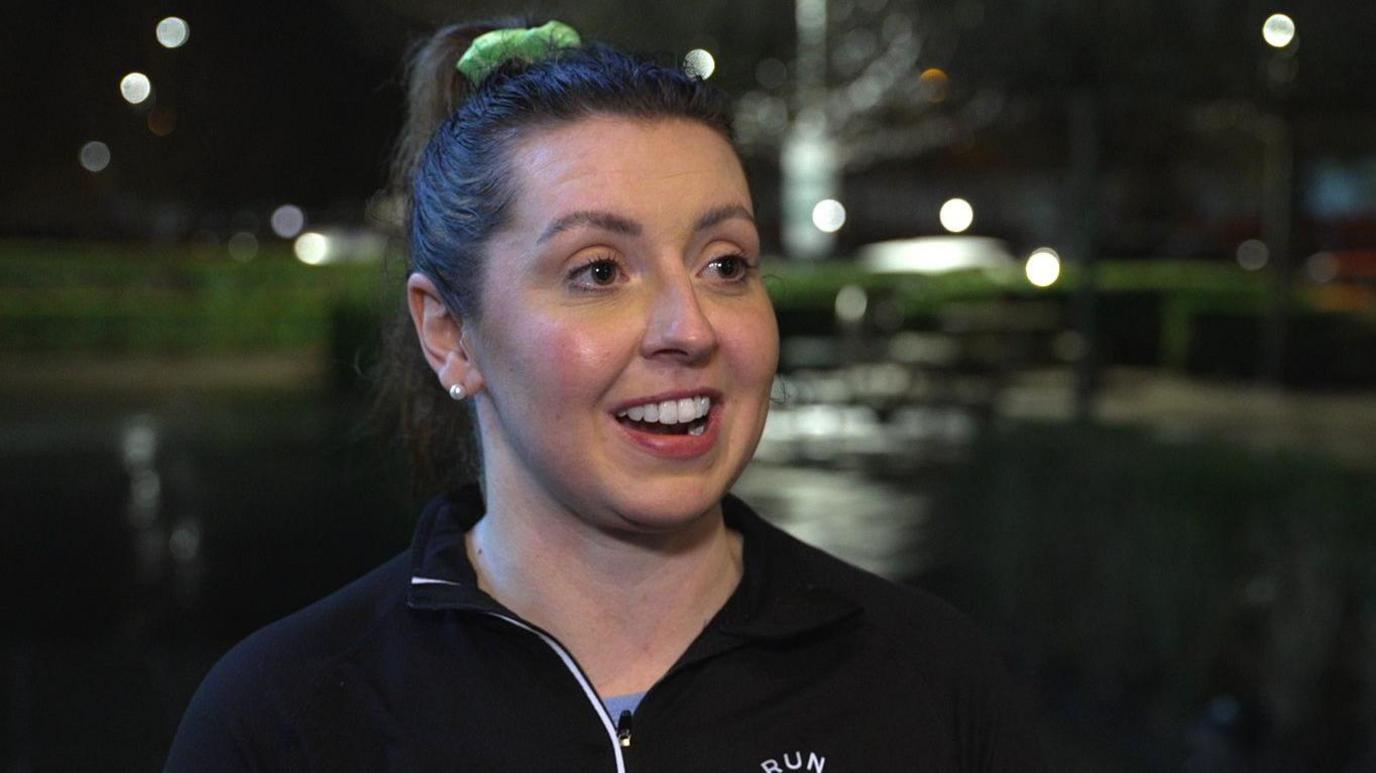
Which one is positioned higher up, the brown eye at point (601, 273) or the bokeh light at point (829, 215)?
the bokeh light at point (829, 215)

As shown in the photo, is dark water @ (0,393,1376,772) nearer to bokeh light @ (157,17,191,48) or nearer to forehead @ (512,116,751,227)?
forehead @ (512,116,751,227)

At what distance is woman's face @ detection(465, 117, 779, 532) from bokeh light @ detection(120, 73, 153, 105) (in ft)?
28.1

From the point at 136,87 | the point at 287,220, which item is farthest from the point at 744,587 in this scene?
the point at 287,220

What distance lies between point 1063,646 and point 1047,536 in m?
0.38

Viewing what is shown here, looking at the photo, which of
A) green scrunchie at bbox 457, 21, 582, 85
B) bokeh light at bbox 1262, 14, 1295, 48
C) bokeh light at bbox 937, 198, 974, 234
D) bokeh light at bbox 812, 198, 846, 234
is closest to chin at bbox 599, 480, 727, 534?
green scrunchie at bbox 457, 21, 582, 85

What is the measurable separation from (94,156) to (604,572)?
907 centimetres

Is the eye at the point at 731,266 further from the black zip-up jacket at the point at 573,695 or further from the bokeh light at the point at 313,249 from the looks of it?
the bokeh light at the point at 313,249

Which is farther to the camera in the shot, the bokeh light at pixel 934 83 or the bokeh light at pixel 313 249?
the bokeh light at pixel 313 249

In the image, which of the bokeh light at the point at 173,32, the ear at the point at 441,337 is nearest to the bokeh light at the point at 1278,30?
the bokeh light at the point at 173,32

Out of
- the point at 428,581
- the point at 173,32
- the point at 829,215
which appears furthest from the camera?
the point at 829,215

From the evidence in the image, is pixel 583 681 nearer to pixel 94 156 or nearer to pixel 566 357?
pixel 566 357

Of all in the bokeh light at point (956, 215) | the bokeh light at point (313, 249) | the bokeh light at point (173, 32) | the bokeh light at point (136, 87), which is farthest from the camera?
the bokeh light at point (956, 215)

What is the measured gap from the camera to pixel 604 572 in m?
1.89

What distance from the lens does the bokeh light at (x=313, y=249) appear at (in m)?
12.9
